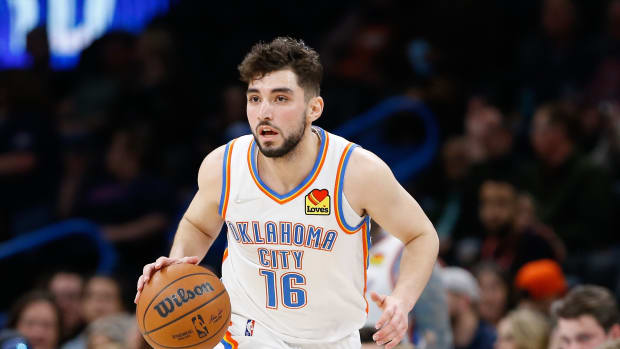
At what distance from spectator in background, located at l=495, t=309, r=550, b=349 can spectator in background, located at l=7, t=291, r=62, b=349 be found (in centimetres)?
324

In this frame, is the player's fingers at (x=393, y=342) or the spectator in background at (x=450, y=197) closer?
the player's fingers at (x=393, y=342)

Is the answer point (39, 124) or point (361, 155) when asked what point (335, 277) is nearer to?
point (361, 155)

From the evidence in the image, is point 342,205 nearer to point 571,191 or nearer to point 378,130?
point 571,191

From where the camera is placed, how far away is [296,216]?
470cm

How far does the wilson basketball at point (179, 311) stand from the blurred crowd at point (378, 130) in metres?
2.52

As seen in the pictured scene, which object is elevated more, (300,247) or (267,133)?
(267,133)

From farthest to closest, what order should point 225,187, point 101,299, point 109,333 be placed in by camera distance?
point 101,299, point 109,333, point 225,187

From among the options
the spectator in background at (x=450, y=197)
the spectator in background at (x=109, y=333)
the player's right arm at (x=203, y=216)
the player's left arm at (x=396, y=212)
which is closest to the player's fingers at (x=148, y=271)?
the player's right arm at (x=203, y=216)

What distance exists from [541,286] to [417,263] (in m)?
3.16

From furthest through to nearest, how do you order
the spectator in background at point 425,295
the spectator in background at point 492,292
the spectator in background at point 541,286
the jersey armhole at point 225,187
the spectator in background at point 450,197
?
the spectator in background at point 450,197, the spectator in background at point 492,292, the spectator in background at point 541,286, the spectator in background at point 425,295, the jersey armhole at point 225,187

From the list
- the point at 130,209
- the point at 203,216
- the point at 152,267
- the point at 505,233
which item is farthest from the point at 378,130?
the point at 152,267

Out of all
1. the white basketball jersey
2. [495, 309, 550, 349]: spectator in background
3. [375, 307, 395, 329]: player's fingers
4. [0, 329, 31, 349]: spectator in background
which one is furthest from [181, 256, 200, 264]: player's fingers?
[495, 309, 550, 349]: spectator in background

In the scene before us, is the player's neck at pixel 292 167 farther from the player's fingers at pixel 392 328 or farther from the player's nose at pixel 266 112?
the player's fingers at pixel 392 328

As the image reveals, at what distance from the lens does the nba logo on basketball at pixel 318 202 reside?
4.69 metres
